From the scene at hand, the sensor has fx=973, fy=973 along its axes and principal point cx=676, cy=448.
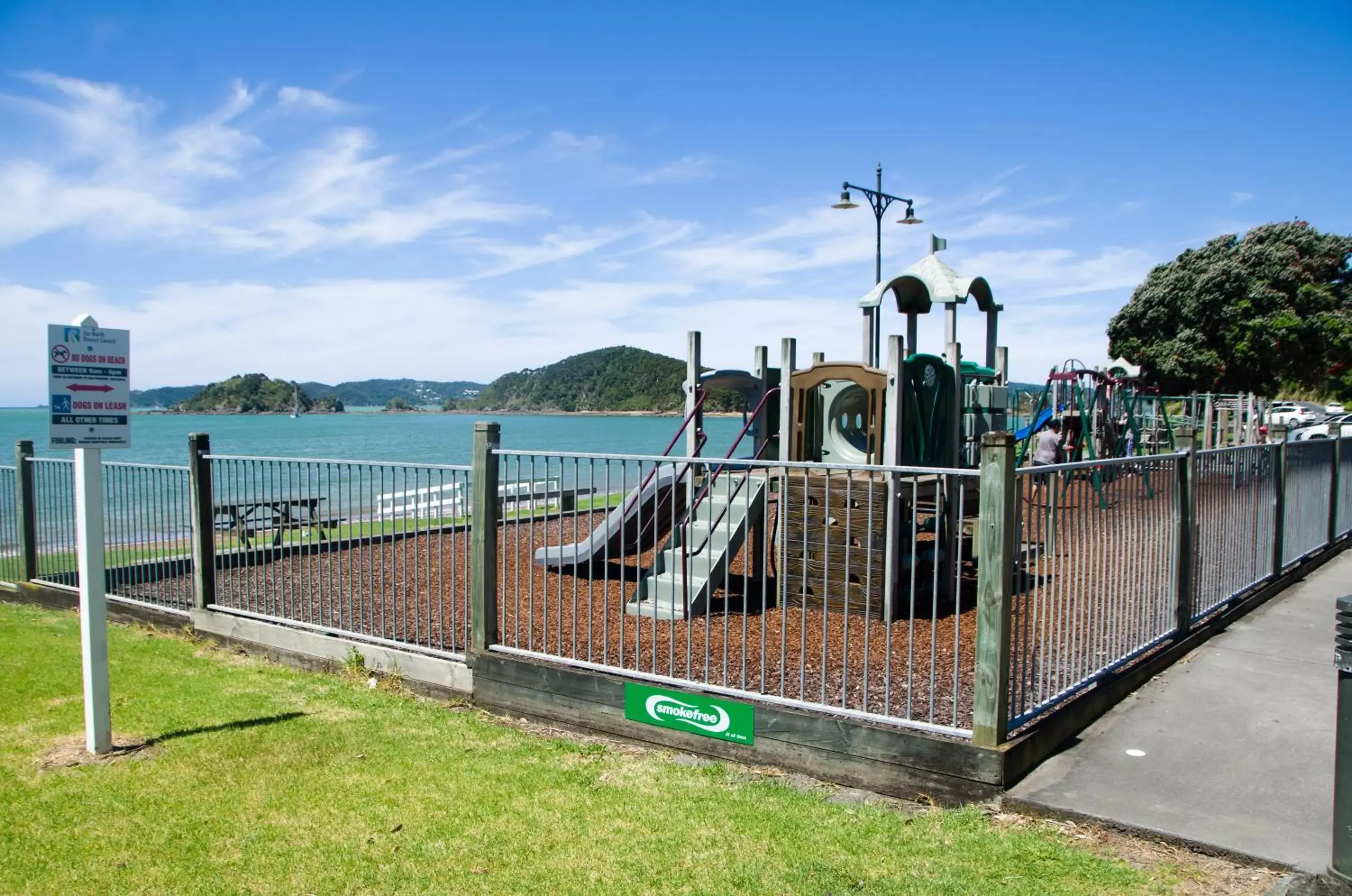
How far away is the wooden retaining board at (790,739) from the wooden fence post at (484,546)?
17 centimetres

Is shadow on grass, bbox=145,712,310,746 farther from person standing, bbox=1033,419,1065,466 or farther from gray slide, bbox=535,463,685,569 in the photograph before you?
person standing, bbox=1033,419,1065,466

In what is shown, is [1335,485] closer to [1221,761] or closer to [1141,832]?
[1221,761]

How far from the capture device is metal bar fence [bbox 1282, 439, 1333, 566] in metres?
10.3

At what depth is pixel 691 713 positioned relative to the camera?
6.04 meters

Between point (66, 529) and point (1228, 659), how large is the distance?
38.7ft

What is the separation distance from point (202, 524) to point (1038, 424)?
653 inches

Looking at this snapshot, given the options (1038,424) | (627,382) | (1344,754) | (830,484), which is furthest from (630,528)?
(627,382)

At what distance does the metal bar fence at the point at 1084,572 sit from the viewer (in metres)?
5.38

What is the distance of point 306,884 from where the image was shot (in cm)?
424

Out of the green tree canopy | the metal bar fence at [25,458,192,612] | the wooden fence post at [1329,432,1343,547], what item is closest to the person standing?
the wooden fence post at [1329,432,1343,547]

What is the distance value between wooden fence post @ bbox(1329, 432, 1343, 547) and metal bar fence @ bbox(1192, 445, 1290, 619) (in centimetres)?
287

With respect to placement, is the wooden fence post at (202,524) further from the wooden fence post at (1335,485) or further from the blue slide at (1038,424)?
the blue slide at (1038,424)

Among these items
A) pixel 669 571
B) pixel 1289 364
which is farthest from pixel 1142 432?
pixel 669 571

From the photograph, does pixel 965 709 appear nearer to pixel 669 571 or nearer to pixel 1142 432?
pixel 669 571
